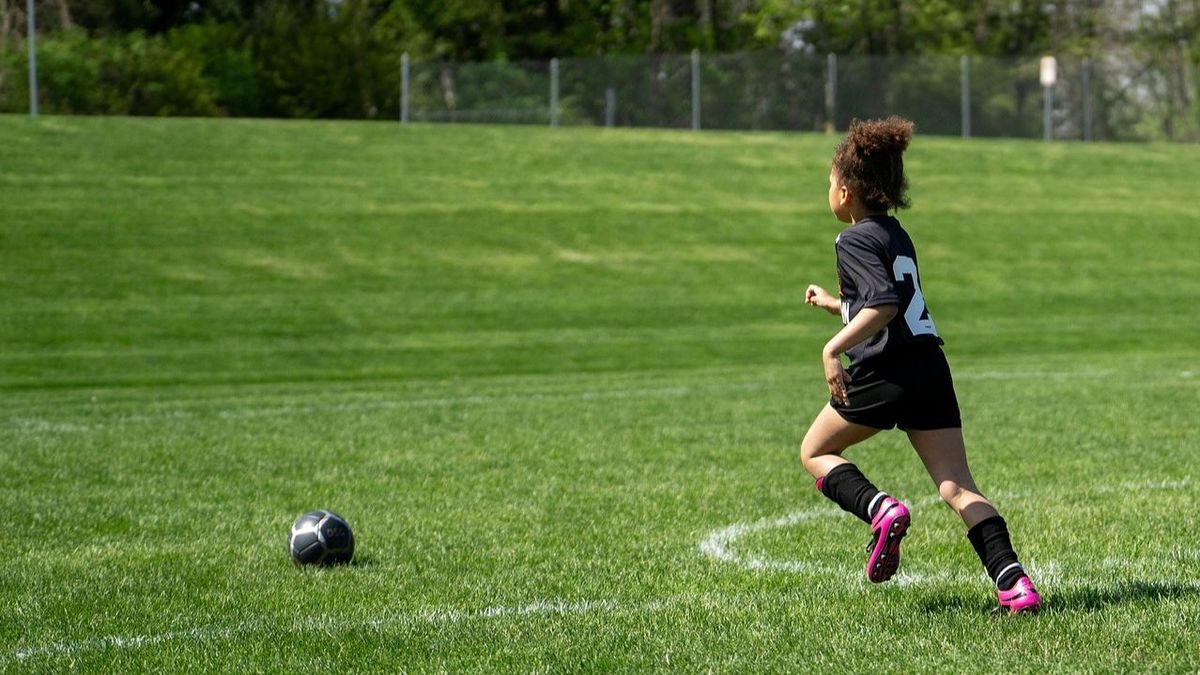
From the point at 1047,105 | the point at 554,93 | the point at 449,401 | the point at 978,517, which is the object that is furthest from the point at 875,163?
the point at 1047,105

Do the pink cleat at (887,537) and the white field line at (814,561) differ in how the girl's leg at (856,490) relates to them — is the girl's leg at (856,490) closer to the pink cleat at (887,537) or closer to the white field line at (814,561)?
the pink cleat at (887,537)

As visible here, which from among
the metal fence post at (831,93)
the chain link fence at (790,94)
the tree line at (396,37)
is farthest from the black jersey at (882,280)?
the metal fence post at (831,93)

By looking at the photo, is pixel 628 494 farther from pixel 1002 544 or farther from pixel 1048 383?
pixel 1048 383

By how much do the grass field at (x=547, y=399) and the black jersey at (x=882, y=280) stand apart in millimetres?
1029

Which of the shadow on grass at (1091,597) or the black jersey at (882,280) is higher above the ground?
the black jersey at (882,280)

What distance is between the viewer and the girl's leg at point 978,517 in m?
5.47

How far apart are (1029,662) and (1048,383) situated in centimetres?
1218

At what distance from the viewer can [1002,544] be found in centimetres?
555

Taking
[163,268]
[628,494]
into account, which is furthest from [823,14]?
[628,494]

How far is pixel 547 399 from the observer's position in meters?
→ 15.8

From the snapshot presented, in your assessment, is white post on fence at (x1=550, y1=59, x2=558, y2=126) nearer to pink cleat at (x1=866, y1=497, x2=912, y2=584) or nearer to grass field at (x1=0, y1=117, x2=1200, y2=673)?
grass field at (x1=0, y1=117, x2=1200, y2=673)

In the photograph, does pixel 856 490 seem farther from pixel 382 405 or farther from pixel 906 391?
pixel 382 405

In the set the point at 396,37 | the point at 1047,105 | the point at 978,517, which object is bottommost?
the point at 978,517

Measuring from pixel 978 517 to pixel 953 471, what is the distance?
194 mm
